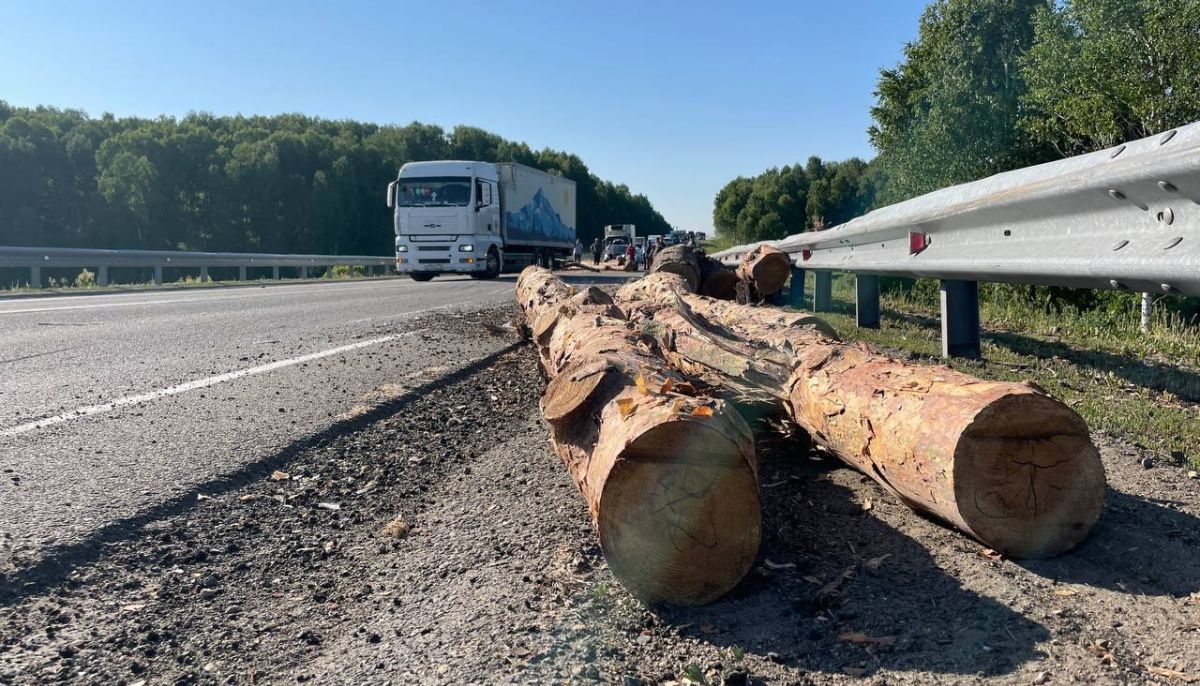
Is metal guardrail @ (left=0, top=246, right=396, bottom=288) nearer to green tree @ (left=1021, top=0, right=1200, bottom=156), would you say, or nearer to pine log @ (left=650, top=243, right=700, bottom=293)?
pine log @ (left=650, top=243, right=700, bottom=293)

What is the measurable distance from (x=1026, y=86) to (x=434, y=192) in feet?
63.9

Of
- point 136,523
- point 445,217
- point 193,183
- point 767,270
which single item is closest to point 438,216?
point 445,217

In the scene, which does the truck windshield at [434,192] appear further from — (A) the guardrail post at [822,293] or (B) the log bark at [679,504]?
(B) the log bark at [679,504]

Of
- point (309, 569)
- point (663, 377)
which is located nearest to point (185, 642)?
point (309, 569)

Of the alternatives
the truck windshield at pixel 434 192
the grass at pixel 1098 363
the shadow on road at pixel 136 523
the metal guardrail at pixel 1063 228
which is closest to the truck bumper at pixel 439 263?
the truck windshield at pixel 434 192

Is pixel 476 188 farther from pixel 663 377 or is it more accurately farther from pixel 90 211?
pixel 90 211

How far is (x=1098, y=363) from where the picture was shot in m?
5.76

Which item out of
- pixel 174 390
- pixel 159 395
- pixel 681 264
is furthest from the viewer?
pixel 681 264

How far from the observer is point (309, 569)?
2.73 meters

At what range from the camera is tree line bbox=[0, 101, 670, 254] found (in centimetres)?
5291

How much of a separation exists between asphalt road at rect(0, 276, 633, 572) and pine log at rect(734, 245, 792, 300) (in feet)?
11.1

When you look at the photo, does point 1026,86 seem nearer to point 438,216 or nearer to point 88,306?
point 438,216

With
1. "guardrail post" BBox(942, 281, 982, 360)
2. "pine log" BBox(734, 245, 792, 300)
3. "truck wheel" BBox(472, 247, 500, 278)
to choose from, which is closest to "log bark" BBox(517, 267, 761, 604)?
"guardrail post" BBox(942, 281, 982, 360)

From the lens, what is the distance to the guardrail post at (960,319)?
6.02 metres
